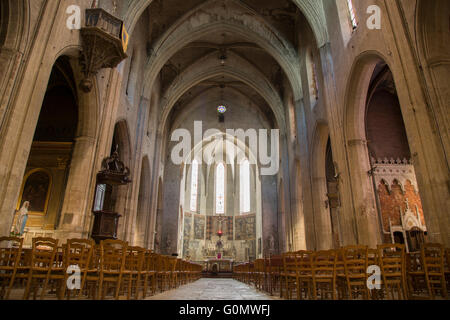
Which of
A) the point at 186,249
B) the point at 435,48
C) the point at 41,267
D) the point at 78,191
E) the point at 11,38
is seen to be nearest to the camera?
the point at 41,267

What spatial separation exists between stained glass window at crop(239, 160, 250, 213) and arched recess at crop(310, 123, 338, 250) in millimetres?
18159

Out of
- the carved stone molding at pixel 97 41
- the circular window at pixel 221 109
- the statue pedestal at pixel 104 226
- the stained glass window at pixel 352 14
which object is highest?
the circular window at pixel 221 109

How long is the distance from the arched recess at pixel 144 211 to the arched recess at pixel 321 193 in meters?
9.42

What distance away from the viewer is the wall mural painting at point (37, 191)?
1161 centimetres

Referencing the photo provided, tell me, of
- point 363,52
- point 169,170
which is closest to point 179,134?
point 169,170

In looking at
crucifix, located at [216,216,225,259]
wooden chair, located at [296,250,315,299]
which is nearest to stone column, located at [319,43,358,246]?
wooden chair, located at [296,250,315,299]

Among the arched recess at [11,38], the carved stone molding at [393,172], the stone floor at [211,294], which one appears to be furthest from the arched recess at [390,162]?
the arched recess at [11,38]

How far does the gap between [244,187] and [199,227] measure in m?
6.58

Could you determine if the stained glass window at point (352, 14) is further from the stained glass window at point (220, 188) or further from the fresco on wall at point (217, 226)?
the stained glass window at point (220, 188)

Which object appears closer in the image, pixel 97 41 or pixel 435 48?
pixel 435 48

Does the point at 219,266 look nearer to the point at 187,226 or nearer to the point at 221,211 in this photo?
the point at 187,226

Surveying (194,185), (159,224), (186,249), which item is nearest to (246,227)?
(186,249)

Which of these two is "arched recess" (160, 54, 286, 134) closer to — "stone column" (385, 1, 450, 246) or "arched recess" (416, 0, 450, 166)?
"stone column" (385, 1, 450, 246)

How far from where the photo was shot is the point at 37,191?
11.8 meters
